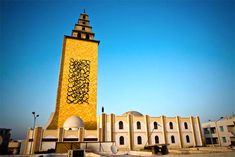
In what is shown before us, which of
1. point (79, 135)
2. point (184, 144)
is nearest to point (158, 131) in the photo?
point (184, 144)

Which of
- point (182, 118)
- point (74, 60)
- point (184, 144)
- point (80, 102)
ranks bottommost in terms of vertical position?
point (184, 144)

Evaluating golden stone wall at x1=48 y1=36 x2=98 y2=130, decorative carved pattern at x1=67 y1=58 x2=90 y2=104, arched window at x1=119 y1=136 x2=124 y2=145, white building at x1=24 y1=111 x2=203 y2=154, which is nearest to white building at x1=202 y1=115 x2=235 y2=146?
white building at x1=24 y1=111 x2=203 y2=154

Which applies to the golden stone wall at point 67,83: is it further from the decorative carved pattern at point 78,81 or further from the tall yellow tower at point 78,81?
the decorative carved pattern at point 78,81

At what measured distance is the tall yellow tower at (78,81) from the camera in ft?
88.2

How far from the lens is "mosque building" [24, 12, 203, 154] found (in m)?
24.4

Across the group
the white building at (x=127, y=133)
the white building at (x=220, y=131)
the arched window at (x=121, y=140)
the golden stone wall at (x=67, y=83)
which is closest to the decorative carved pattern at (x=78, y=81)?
the golden stone wall at (x=67, y=83)

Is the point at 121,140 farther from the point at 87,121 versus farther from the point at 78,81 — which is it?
the point at 78,81

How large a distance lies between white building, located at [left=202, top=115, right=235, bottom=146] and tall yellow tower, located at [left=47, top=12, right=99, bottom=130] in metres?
30.8

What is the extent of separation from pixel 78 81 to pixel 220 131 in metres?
36.9

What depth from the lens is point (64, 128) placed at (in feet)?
80.7

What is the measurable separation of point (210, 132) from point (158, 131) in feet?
67.1

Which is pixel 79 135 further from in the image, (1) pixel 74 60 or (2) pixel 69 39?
(2) pixel 69 39

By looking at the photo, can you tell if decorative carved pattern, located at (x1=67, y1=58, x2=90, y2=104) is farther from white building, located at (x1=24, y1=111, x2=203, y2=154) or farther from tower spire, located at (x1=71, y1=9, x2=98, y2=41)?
tower spire, located at (x1=71, y1=9, x2=98, y2=41)

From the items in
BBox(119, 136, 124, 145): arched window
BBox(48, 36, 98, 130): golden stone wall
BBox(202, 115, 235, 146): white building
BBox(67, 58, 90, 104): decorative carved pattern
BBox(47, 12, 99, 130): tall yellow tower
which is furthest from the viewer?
BBox(202, 115, 235, 146): white building
